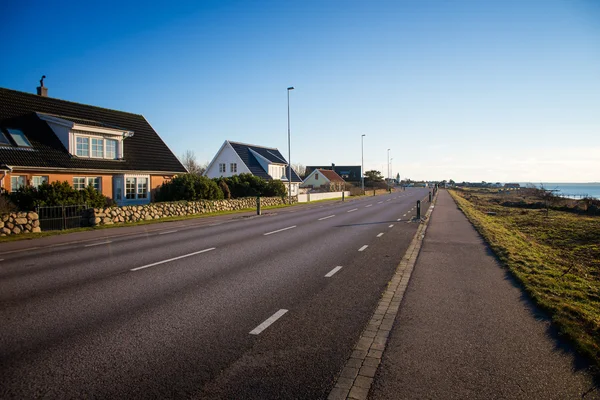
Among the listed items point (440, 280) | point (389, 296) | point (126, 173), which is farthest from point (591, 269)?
point (126, 173)

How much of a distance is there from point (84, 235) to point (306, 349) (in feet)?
48.1

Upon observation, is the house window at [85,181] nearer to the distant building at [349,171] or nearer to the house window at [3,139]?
the house window at [3,139]

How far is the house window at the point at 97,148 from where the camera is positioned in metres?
27.3

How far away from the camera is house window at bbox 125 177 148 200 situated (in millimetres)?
28609


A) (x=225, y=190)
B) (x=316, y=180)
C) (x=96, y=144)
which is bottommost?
(x=225, y=190)

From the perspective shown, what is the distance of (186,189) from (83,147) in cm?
771

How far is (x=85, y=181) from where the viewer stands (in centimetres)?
2602

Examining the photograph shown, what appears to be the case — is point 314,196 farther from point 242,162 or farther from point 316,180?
point 316,180

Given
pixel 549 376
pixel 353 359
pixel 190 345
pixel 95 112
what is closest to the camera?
pixel 549 376

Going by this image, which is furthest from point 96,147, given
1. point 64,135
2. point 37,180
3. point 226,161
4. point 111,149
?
point 226,161

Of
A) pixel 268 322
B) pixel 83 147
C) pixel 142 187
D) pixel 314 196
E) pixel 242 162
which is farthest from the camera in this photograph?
pixel 314 196

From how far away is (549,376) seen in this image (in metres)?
4.10

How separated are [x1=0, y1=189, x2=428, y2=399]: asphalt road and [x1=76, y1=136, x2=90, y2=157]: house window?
54.4 ft

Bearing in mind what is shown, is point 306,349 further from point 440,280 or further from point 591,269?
point 591,269
